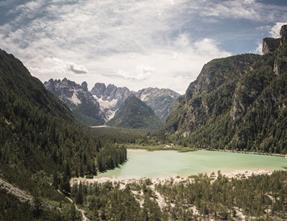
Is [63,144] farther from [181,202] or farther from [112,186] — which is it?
[181,202]

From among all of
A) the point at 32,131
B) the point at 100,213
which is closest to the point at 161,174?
the point at 32,131

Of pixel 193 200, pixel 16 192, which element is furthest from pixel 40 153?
pixel 193 200

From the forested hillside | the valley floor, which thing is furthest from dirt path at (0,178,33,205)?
the valley floor

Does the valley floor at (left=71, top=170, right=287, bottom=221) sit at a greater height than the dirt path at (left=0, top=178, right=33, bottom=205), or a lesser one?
lesser

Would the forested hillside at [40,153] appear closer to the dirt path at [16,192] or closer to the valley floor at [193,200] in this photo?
the dirt path at [16,192]

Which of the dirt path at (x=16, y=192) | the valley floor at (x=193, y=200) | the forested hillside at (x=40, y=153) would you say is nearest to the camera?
the dirt path at (x=16, y=192)

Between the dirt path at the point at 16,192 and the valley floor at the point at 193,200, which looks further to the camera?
the valley floor at the point at 193,200

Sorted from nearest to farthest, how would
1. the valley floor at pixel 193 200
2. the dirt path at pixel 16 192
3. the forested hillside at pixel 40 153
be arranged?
the dirt path at pixel 16 192, the valley floor at pixel 193 200, the forested hillside at pixel 40 153

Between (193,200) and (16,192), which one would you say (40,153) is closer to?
(16,192)

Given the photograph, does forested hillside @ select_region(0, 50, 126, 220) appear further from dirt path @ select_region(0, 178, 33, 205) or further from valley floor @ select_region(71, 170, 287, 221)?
valley floor @ select_region(71, 170, 287, 221)

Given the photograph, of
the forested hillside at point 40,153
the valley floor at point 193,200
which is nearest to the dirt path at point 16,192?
the forested hillside at point 40,153

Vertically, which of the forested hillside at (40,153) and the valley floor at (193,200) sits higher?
the forested hillside at (40,153)
